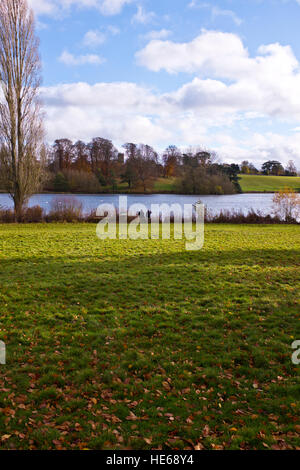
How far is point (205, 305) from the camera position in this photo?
25.3 feet

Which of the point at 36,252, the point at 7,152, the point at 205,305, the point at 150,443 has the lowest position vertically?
the point at 150,443

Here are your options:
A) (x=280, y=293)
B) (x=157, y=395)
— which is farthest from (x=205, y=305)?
(x=157, y=395)

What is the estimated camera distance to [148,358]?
5328 millimetres

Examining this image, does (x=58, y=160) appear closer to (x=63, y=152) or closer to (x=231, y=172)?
(x=63, y=152)

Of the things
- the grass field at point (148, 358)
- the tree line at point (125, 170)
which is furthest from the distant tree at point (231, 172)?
the grass field at point (148, 358)

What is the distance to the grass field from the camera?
3.70 metres

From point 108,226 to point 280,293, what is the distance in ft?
57.1

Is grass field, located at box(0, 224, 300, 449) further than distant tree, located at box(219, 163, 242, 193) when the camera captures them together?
No

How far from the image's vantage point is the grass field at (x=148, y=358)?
3701 mm

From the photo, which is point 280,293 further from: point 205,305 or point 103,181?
point 103,181

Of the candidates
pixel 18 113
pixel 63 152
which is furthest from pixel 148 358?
pixel 63 152
